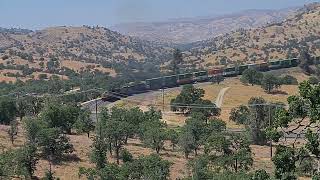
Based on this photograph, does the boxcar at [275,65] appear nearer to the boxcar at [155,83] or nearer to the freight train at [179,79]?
the freight train at [179,79]

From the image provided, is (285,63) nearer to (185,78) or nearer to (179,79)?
(185,78)

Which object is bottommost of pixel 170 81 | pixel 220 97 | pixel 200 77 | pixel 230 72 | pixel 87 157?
pixel 220 97

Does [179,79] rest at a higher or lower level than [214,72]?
lower

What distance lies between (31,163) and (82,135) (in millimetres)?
22577

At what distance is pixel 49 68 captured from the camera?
584 ft

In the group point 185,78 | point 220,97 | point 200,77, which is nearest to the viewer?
point 220,97

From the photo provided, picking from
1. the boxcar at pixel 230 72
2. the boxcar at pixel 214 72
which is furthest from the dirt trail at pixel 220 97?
the boxcar at pixel 230 72

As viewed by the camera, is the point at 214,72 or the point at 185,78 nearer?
the point at 185,78

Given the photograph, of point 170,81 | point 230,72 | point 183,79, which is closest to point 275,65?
point 230,72

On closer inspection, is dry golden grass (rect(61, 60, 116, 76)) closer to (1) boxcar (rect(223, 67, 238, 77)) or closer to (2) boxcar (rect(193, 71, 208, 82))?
(2) boxcar (rect(193, 71, 208, 82))

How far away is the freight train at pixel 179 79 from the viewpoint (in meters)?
124

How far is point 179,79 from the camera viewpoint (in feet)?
456

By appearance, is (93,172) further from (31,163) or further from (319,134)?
(319,134)

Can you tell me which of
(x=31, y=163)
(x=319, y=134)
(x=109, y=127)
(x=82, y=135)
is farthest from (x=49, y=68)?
(x=319, y=134)
